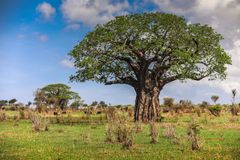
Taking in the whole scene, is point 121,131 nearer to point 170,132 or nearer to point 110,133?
point 110,133

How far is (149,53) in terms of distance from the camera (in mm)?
43188

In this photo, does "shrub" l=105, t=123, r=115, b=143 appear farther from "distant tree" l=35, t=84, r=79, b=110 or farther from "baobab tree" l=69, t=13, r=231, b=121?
"distant tree" l=35, t=84, r=79, b=110

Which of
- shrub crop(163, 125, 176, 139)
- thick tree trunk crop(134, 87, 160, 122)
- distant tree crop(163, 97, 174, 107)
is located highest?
distant tree crop(163, 97, 174, 107)

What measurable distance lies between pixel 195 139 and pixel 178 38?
24008mm

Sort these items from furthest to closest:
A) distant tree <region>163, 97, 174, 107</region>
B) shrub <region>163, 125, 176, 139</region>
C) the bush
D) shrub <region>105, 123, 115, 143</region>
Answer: distant tree <region>163, 97, 174, 107</region>
shrub <region>163, 125, 176, 139</region>
shrub <region>105, 123, 115, 143</region>
the bush

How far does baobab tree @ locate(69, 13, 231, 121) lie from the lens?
41.2 m

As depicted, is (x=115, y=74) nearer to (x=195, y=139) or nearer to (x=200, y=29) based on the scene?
(x=200, y=29)

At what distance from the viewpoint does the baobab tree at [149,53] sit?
135 feet

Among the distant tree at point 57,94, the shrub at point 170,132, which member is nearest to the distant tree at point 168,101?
the distant tree at point 57,94

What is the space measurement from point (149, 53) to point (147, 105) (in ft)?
17.6

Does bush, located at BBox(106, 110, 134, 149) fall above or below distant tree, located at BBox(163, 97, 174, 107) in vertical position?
below

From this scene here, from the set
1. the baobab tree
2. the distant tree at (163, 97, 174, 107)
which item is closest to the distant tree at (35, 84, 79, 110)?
the distant tree at (163, 97, 174, 107)

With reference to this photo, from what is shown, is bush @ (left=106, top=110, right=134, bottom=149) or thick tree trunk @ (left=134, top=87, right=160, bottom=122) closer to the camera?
bush @ (left=106, top=110, right=134, bottom=149)

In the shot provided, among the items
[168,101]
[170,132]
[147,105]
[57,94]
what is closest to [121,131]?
[170,132]
